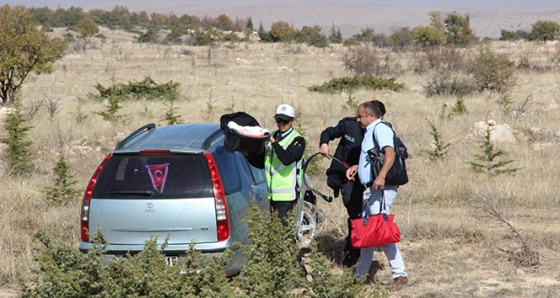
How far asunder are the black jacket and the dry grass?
1.14 m

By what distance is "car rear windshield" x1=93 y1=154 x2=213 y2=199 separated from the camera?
18.8ft

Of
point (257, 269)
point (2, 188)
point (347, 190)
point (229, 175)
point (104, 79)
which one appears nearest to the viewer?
Answer: point (257, 269)

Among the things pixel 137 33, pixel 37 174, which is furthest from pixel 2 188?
pixel 137 33

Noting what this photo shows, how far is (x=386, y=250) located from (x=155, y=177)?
6.90ft

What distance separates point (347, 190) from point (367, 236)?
0.78 meters

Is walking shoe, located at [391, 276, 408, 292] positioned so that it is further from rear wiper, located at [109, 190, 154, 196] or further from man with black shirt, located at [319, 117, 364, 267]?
rear wiper, located at [109, 190, 154, 196]

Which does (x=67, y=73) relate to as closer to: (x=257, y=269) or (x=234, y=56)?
(x=234, y=56)

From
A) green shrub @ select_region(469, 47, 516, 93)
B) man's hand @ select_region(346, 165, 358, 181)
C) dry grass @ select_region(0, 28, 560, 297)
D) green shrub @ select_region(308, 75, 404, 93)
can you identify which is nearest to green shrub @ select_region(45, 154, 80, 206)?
dry grass @ select_region(0, 28, 560, 297)

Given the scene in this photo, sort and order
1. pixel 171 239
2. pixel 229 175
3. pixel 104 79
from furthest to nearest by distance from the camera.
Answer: pixel 104 79, pixel 229 175, pixel 171 239

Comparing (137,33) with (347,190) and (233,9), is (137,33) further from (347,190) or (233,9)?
(233,9)

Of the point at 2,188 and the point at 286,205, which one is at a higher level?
the point at 286,205

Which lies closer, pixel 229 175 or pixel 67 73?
pixel 229 175

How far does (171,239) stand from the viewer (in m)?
5.67

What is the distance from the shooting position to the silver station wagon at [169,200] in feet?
18.6
